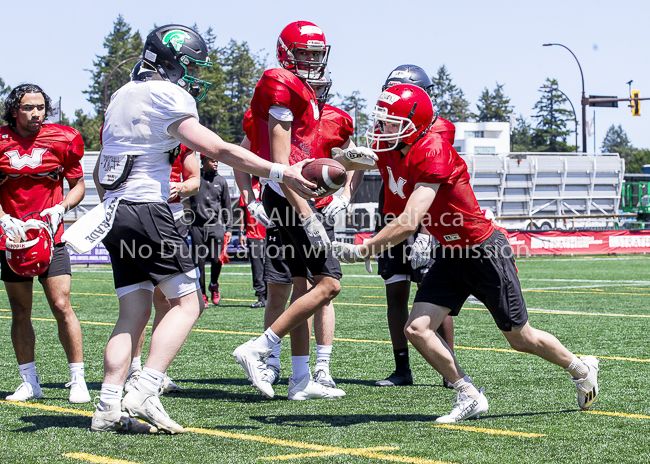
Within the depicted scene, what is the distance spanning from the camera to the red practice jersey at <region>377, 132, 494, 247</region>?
4238mm

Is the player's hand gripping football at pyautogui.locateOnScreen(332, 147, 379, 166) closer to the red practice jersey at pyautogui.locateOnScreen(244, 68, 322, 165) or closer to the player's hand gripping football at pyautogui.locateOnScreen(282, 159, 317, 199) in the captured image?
the player's hand gripping football at pyautogui.locateOnScreen(282, 159, 317, 199)

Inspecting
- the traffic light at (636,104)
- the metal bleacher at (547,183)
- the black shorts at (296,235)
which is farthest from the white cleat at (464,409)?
the metal bleacher at (547,183)

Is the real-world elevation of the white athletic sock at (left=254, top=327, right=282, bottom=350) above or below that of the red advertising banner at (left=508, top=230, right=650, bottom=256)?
above

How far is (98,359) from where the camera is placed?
21.9ft

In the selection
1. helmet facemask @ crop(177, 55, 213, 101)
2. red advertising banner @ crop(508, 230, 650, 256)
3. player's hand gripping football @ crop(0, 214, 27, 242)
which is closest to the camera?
helmet facemask @ crop(177, 55, 213, 101)

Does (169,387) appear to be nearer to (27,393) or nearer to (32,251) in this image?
(27,393)

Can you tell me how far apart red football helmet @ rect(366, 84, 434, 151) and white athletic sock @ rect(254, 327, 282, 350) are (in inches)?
46.5

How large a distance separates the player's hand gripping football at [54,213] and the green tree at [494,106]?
123m

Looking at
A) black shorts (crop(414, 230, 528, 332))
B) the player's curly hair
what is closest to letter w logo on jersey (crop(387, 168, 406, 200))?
black shorts (crop(414, 230, 528, 332))

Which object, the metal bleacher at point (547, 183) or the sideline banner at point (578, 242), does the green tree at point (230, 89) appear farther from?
the sideline banner at point (578, 242)

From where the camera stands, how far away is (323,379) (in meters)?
5.33

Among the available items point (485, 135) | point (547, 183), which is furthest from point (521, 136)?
point (547, 183)

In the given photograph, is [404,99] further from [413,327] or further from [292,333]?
[292,333]

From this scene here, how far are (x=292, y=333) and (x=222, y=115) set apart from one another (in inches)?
3401
